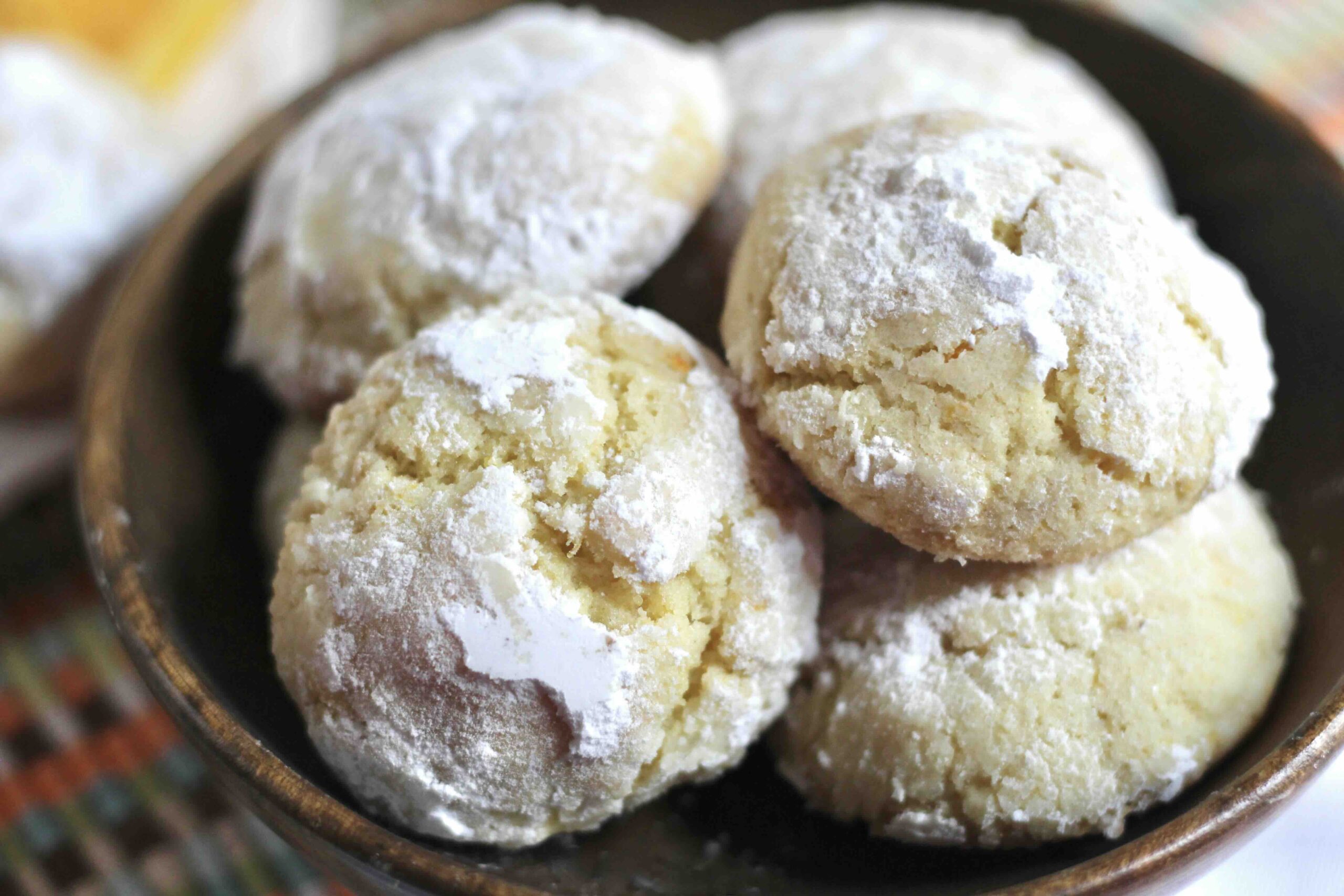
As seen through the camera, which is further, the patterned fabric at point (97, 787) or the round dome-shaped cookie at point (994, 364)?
the patterned fabric at point (97, 787)

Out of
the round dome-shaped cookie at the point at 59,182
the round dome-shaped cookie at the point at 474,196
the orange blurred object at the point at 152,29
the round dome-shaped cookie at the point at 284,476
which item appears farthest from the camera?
the orange blurred object at the point at 152,29

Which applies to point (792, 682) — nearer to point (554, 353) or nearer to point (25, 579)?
point (554, 353)

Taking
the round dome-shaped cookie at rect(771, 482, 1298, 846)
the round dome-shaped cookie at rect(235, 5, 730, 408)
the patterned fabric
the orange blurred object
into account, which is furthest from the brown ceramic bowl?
the orange blurred object

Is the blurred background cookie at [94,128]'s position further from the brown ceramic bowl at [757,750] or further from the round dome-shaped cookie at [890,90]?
the round dome-shaped cookie at [890,90]

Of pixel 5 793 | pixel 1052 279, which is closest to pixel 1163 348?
pixel 1052 279

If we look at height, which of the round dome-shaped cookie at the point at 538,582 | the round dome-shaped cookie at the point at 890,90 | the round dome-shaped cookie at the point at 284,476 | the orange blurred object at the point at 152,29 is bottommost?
the orange blurred object at the point at 152,29

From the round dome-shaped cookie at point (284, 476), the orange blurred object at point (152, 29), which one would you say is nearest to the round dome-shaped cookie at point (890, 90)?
the round dome-shaped cookie at point (284, 476)

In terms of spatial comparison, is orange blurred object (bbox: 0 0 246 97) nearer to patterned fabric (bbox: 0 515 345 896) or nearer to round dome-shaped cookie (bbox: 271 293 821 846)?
patterned fabric (bbox: 0 515 345 896)
